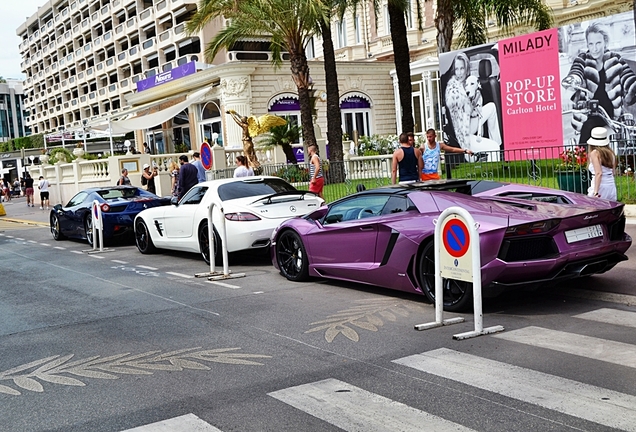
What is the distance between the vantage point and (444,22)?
72.5ft

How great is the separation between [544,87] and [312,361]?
14617 millimetres

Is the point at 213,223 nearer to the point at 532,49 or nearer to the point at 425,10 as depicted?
the point at 532,49

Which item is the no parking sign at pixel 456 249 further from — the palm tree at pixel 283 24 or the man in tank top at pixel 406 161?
the palm tree at pixel 283 24

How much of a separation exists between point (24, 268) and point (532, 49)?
42.6 feet

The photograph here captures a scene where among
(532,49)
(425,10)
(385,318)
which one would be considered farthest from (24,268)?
(425,10)

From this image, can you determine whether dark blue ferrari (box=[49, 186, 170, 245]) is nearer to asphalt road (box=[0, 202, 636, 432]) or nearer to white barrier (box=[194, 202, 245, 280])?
white barrier (box=[194, 202, 245, 280])

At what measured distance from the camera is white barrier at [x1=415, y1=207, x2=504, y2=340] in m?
6.52

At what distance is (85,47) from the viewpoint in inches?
3167

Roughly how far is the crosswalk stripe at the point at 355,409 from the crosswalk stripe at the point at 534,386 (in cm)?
68

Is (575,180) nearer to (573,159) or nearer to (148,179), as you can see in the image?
(573,159)

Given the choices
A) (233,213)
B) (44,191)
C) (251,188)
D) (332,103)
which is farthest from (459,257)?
(44,191)

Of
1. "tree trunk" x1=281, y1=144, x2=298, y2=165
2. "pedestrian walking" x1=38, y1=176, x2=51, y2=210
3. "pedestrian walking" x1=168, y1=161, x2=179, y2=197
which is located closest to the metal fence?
"pedestrian walking" x1=168, y1=161, x2=179, y2=197

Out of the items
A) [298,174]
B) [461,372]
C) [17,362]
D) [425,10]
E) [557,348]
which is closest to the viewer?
[461,372]

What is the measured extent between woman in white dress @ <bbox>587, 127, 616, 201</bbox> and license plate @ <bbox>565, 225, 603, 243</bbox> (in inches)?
98.3
